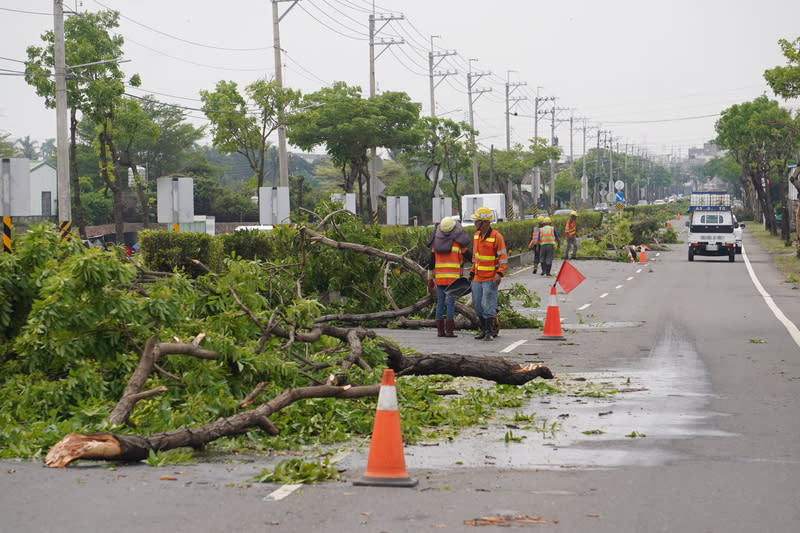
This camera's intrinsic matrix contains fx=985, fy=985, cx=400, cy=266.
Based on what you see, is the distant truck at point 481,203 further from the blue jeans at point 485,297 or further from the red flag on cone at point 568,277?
the blue jeans at point 485,297

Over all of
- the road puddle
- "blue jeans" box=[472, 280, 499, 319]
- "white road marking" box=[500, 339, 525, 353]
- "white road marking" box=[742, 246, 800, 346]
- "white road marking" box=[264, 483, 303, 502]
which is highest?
"blue jeans" box=[472, 280, 499, 319]

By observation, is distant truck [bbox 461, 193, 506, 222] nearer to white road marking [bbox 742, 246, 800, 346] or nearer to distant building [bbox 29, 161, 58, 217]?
white road marking [bbox 742, 246, 800, 346]

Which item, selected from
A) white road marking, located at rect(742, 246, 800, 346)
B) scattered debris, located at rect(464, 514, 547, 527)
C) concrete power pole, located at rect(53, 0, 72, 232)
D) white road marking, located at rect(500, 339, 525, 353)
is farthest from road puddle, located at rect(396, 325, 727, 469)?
concrete power pole, located at rect(53, 0, 72, 232)

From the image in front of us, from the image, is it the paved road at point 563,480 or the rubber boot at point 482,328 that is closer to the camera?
the paved road at point 563,480

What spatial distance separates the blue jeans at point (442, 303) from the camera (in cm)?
1573

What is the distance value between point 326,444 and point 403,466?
1.46 metres

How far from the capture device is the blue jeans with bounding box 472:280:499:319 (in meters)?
15.3

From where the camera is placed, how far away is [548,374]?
10.9m

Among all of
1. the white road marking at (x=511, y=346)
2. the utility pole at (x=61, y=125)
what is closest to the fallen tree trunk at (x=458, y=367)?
the white road marking at (x=511, y=346)

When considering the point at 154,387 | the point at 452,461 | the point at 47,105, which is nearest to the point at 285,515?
the point at 452,461

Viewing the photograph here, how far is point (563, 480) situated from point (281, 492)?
1909 millimetres

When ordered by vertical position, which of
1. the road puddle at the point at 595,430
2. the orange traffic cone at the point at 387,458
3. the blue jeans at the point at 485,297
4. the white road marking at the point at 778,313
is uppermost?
the blue jeans at the point at 485,297

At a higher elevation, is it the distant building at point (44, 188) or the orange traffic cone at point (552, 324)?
the distant building at point (44, 188)

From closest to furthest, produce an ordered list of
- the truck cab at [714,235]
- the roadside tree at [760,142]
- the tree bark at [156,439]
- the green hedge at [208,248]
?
the tree bark at [156,439]
the green hedge at [208,248]
the truck cab at [714,235]
the roadside tree at [760,142]
